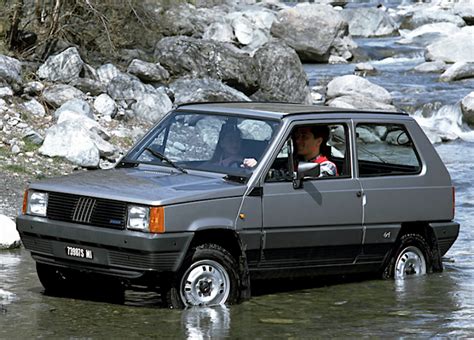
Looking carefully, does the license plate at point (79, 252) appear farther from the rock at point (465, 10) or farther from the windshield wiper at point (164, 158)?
the rock at point (465, 10)

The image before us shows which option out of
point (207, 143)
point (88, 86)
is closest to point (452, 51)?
point (88, 86)

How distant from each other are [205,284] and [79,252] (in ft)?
3.22

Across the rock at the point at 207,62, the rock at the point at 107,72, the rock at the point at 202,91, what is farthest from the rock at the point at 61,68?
the rock at the point at 207,62

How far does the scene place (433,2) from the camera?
165 ft

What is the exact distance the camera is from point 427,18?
146 ft

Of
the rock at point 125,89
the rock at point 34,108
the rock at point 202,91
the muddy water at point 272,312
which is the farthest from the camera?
the rock at point 202,91

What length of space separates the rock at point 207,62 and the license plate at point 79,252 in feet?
54.0

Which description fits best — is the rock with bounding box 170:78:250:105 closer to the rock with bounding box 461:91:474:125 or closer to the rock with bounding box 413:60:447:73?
the rock with bounding box 461:91:474:125

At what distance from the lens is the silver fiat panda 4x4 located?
8.15 metres

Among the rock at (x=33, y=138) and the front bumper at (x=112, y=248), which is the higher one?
the rock at (x=33, y=138)

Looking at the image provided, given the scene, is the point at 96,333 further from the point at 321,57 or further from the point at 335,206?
the point at 321,57

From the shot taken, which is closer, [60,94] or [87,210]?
[87,210]

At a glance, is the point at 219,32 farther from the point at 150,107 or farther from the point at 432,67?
A: the point at 150,107

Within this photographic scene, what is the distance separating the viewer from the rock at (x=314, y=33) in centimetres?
3572
